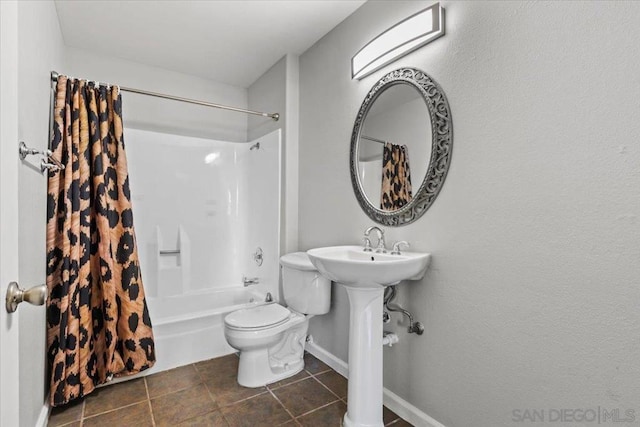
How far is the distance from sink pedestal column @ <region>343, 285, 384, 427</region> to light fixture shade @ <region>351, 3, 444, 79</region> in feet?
4.06

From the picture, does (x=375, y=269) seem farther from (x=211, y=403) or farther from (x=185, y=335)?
(x=185, y=335)

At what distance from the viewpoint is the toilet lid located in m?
2.04

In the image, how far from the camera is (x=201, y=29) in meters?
2.37

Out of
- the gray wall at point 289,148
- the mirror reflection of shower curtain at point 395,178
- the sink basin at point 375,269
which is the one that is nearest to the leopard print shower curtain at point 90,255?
the gray wall at point 289,148

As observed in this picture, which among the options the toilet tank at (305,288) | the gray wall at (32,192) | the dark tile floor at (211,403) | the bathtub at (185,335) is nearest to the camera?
the gray wall at (32,192)

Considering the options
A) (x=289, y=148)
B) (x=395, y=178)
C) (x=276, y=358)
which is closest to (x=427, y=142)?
(x=395, y=178)

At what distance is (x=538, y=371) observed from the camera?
1.23 metres

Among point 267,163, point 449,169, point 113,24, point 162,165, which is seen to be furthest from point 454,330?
point 113,24

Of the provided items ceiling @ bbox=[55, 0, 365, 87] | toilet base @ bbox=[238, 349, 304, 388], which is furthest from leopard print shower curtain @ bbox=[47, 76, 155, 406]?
toilet base @ bbox=[238, 349, 304, 388]

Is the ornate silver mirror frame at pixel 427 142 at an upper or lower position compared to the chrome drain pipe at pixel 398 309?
upper

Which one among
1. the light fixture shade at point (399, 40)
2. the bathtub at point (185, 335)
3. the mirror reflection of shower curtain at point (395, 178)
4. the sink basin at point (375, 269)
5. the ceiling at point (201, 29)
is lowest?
the bathtub at point (185, 335)

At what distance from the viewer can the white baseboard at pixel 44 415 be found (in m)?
1.63

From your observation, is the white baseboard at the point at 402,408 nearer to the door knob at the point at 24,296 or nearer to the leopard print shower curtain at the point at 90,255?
the leopard print shower curtain at the point at 90,255

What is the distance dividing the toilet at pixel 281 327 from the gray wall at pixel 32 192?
0.93 m
